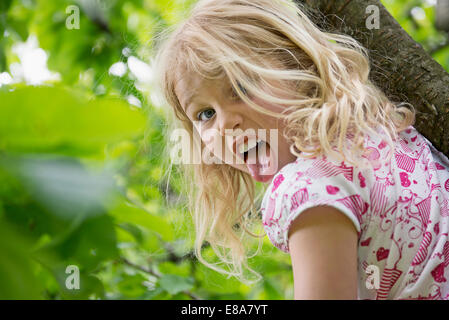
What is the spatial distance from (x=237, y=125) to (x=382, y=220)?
36 centimetres

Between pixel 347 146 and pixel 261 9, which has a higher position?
pixel 261 9

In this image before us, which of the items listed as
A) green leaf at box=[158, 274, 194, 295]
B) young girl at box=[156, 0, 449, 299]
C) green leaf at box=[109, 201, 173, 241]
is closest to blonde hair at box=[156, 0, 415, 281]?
young girl at box=[156, 0, 449, 299]

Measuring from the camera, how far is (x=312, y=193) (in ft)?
2.63

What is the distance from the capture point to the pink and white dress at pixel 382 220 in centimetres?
83

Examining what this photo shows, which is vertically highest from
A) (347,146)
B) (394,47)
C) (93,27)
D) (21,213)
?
(93,27)

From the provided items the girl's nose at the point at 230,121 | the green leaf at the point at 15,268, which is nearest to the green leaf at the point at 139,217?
the green leaf at the point at 15,268

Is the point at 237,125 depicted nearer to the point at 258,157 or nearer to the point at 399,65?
the point at 258,157

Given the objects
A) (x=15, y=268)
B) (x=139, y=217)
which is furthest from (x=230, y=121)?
(x=15, y=268)

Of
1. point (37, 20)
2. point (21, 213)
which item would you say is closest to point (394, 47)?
point (21, 213)

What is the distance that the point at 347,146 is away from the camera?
93 centimetres

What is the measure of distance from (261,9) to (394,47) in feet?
1.04

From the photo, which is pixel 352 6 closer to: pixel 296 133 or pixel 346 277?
pixel 296 133

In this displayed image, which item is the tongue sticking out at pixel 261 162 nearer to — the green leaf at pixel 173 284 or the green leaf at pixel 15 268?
the green leaf at pixel 173 284

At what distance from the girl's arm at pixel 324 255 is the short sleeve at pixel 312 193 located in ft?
0.05
